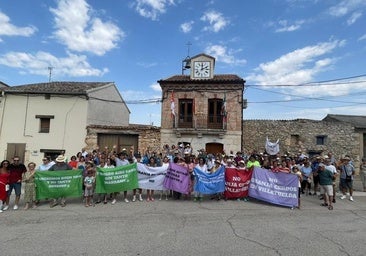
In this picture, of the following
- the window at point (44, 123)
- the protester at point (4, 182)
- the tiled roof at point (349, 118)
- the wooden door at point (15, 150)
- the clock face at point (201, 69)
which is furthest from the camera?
the tiled roof at point (349, 118)

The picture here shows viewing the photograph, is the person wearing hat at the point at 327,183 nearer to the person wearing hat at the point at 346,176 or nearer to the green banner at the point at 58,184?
the person wearing hat at the point at 346,176

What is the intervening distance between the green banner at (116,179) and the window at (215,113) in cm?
1054

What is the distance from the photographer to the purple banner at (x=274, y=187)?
9141 mm

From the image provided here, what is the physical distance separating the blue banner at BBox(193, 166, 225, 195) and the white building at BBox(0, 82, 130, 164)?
12.1 m

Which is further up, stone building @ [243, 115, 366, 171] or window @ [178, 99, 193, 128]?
window @ [178, 99, 193, 128]

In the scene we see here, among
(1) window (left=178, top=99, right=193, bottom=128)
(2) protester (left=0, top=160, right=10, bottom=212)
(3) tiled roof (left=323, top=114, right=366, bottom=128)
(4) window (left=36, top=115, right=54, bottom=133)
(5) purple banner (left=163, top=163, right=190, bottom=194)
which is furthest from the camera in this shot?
(3) tiled roof (left=323, top=114, right=366, bottom=128)

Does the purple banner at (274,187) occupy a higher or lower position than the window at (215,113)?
lower

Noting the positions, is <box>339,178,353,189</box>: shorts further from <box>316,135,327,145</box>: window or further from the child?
<box>316,135,327,145</box>: window

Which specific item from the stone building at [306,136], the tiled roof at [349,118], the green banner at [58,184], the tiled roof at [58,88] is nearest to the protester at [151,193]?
the green banner at [58,184]

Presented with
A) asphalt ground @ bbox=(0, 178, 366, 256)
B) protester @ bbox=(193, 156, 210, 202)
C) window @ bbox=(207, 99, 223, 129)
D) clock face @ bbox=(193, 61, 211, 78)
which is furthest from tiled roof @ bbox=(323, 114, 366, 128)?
protester @ bbox=(193, 156, 210, 202)

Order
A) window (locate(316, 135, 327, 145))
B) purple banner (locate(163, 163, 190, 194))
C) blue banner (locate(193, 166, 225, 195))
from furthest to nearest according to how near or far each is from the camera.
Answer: window (locate(316, 135, 327, 145))
purple banner (locate(163, 163, 190, 194))
blue banner (locate(193, 166, 225, 195))

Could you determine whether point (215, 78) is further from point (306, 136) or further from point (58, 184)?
point (58, 184)

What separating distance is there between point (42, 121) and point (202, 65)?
1228 cm

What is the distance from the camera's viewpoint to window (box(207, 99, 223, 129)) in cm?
1947
